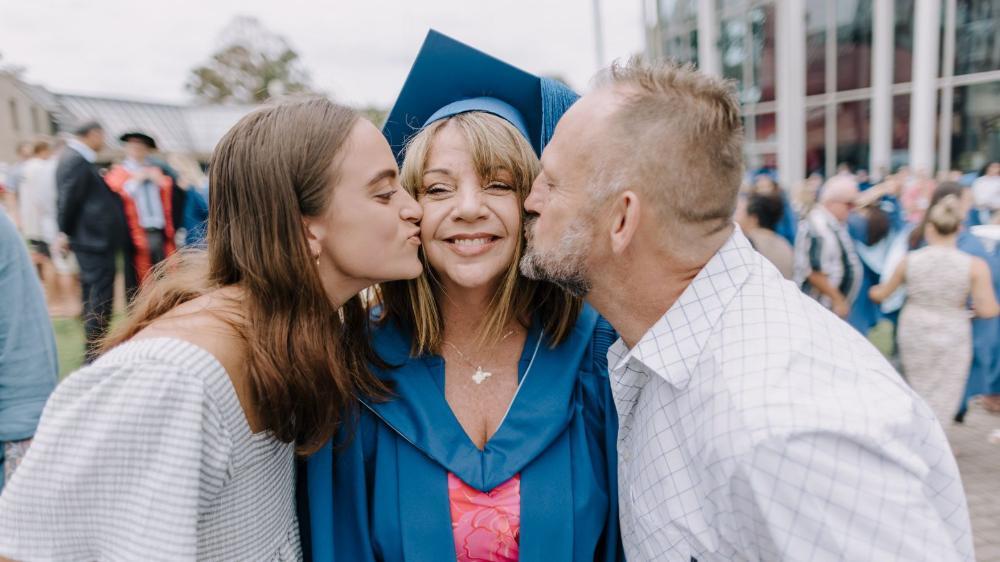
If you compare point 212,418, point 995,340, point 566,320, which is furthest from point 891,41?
point 212,418

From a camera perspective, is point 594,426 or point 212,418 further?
point 594,426

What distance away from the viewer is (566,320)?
1.95 metres

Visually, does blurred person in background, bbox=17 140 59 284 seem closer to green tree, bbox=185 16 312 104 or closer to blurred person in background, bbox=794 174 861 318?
blurred person in background, bbox=794 174 861 318

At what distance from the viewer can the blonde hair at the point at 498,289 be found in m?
1.87

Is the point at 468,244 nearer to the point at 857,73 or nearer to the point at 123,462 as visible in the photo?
the point at 123,462

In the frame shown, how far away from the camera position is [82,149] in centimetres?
582

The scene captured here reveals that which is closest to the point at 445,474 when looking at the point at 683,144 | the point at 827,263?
the point at 683,144

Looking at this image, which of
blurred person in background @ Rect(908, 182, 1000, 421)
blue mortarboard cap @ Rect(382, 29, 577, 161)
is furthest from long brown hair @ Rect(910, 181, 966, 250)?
blue mortarboard cap @ Rect(382, 29, 577, 161)

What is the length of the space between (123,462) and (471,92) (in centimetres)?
133

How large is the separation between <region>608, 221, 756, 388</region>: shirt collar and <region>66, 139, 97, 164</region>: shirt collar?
5805 millimetres

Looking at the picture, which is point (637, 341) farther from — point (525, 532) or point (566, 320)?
point (525, 532)

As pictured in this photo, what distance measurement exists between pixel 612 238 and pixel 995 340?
14.3 ft

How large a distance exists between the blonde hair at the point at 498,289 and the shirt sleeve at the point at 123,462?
0.79m

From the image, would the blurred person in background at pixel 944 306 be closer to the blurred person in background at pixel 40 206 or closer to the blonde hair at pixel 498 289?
the blonde hair at pixel 498 289
